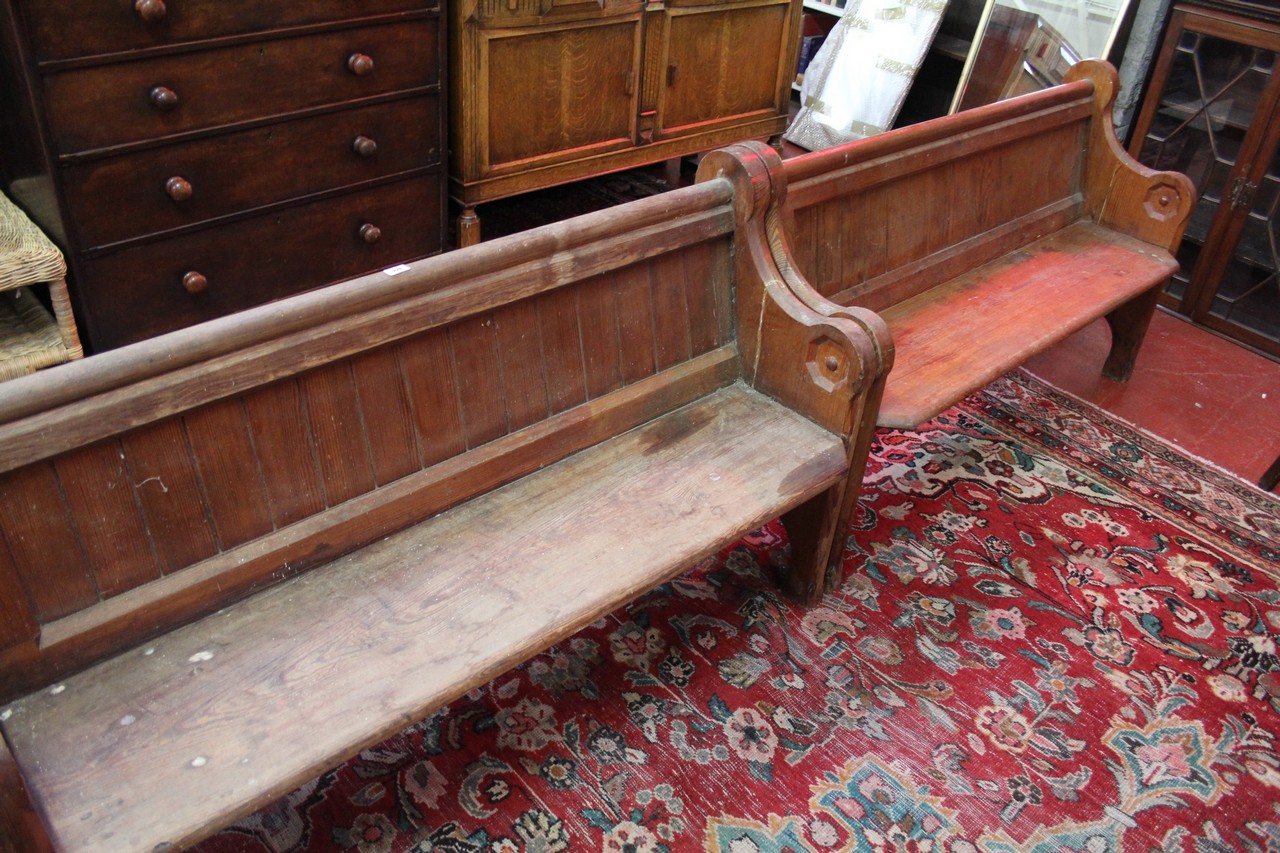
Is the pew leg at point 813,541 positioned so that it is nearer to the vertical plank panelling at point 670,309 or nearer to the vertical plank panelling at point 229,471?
the vertical plank panelling at point 670,309

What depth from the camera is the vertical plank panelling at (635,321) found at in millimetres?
2248

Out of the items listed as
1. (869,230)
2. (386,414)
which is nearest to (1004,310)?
(869,230)

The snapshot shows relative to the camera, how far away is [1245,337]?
13.5ft

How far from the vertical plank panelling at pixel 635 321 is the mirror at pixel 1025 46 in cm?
339

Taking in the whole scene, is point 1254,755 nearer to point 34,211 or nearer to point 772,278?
point 772,278

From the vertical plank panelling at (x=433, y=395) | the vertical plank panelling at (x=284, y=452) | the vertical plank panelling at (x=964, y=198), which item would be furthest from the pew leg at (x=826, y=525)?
the vertical plank panelling at (x=284, y=452)

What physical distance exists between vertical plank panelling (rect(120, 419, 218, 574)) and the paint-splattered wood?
0.44ft

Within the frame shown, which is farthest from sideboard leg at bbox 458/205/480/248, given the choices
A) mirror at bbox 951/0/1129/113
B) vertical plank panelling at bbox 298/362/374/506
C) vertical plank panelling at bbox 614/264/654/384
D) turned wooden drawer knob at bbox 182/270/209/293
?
mirror at bbox 951/0/1129/113

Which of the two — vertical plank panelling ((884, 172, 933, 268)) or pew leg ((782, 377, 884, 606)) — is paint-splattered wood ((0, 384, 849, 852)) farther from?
vertical plank panelling ((884, 172, 933, 268))

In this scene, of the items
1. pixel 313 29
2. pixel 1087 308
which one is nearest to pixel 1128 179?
pixel 1087 308

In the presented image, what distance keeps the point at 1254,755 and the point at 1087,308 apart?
136 cm

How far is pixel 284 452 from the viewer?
1.81 metres

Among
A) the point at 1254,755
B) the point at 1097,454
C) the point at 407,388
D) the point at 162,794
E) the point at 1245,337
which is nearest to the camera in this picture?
the point at 162,794

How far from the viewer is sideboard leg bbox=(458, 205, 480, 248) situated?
12.3 ft
